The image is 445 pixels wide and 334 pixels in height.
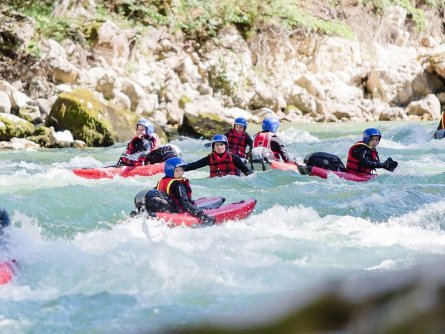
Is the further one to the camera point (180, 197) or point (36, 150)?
point (36, 150)

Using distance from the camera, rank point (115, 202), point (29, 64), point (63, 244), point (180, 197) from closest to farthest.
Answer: point (63, 244) < point (180, 197) < point (115, 202) < point (29, 64)

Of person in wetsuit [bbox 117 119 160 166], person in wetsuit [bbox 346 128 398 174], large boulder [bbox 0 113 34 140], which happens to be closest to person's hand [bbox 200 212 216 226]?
person in wetsuit [bbox 346 128 398 174]

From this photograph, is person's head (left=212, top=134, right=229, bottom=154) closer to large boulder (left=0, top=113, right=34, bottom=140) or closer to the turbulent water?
the turbulent water

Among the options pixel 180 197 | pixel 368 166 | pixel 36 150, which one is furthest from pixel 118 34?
pixel 180 197

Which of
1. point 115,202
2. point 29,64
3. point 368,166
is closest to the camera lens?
point 115,202

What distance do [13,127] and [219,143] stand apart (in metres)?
7.70

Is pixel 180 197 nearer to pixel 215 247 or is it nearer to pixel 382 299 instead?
pixel 215 247

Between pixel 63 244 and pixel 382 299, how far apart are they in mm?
5411

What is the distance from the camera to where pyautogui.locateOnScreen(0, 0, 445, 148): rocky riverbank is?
659 inches

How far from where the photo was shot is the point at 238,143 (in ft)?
39.3

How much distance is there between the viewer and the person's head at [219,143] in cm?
955

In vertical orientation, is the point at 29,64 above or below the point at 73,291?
above

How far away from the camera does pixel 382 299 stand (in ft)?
2.50

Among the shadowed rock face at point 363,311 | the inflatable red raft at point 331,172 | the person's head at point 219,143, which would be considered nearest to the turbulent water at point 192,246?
the shadowed rock face at point 363,311
